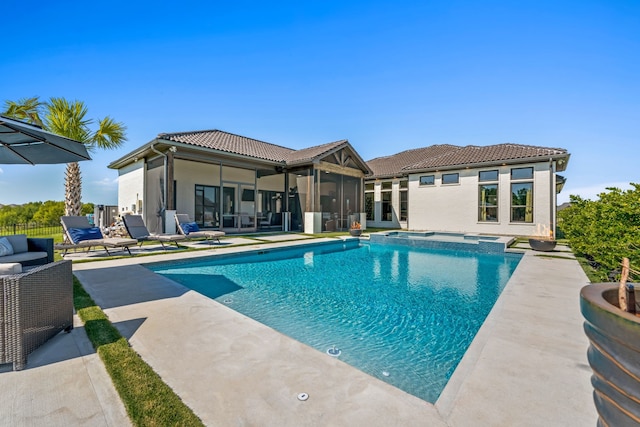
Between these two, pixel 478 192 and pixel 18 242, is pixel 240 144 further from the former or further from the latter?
pixel 478 192

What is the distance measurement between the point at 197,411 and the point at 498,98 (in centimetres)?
1499

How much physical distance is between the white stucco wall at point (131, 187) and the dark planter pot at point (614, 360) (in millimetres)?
15946

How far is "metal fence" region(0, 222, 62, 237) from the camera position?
1423 centimetres

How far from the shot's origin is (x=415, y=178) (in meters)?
18.4

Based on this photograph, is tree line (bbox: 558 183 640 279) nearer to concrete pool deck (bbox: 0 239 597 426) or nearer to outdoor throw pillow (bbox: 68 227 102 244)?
concrete pool deck (bbox: 0 239 597 426)

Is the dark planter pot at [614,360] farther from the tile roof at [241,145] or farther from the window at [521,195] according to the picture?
the window at [521,195]

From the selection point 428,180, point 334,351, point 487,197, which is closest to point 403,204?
point 428,180

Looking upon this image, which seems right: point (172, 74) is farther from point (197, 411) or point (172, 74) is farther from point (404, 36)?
point (197, 411)

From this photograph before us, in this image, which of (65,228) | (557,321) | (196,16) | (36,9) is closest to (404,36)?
(196,16)

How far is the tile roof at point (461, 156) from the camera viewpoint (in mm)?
14565

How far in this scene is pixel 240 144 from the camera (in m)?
16.4

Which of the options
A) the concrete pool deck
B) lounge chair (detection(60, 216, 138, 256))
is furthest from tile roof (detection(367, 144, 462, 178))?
the concrete pool deck

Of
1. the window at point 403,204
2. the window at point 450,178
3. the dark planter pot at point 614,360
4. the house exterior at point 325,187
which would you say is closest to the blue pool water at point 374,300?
the dark planter pot at point 614,360

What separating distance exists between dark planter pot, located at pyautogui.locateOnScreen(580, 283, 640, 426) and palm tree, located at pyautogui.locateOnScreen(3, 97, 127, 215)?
15.8 meters
